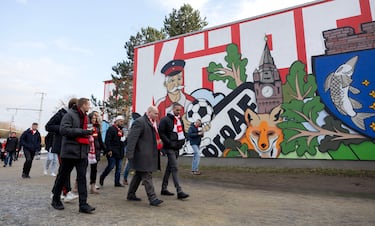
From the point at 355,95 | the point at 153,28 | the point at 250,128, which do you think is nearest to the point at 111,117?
the point at 153,28

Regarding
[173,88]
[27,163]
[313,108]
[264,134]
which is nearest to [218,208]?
[27,163]

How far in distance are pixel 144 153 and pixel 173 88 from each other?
32.0ft

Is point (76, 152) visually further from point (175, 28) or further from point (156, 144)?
point (175, 28)

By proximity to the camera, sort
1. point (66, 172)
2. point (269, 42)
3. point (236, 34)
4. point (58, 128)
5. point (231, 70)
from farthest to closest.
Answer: point (236, 34) < point (231, 70) < point (269, 42) < point (58, 128) < point (66, 172)

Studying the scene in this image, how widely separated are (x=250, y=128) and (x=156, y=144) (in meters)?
7.33

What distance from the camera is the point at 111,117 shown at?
24953 millimetres

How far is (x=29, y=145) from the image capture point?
901cm

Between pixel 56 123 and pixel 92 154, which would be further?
pixel 92 154

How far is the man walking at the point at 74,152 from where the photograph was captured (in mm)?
4186

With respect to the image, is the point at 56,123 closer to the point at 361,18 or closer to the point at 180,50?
the point at 180,50

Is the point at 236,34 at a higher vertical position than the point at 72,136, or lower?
higher

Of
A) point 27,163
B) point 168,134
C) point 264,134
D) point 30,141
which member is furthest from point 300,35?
point 27,163

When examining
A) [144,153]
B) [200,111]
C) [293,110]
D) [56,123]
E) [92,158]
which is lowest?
[92,158]

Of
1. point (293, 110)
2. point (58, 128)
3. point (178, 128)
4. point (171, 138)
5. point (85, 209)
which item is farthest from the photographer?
point (293, 110)
